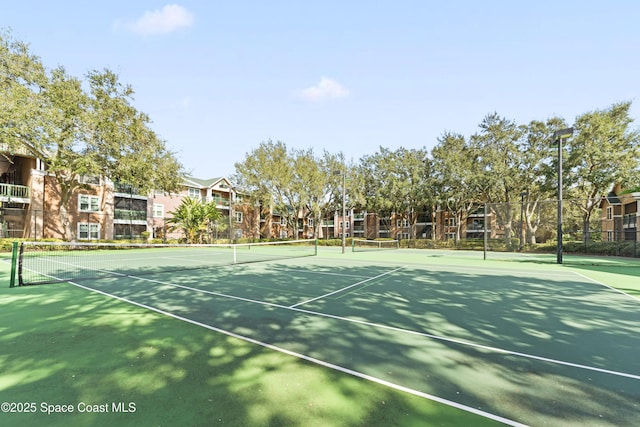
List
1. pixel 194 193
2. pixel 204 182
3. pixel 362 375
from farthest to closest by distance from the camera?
pixel 204 182 → pixel 194 193 → pixel 362 375

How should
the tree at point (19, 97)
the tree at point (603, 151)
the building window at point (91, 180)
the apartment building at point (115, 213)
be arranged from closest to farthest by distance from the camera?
the tree at point (19, 97) → the tree at point (603, 151) → the apartment building at point (115, 213) → the building window at point (91, 180)

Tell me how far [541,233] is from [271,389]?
28515mm

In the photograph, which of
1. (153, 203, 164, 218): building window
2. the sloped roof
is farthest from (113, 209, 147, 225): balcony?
the sloped roof

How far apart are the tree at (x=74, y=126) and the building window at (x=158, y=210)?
14.0m

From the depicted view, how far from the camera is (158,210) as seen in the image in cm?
4312

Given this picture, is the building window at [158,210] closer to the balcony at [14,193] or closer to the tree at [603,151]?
the balcony at [14,193]

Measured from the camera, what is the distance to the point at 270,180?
132ft

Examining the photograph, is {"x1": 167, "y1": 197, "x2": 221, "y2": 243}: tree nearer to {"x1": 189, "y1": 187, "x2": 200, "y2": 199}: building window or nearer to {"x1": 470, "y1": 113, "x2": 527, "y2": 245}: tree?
{"x1": 189, "y1": 187, "x2": 200, "y2": 199}: building window

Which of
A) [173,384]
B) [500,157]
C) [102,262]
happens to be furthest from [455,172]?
[173,384]

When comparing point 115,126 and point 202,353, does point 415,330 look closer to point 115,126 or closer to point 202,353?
point 202,353

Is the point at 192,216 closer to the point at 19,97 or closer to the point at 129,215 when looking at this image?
the point at 129,215

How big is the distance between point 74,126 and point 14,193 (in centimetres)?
1107

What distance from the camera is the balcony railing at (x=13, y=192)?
26750 mm

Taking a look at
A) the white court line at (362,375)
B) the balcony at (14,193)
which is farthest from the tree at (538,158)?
the balcony at (14,193)
